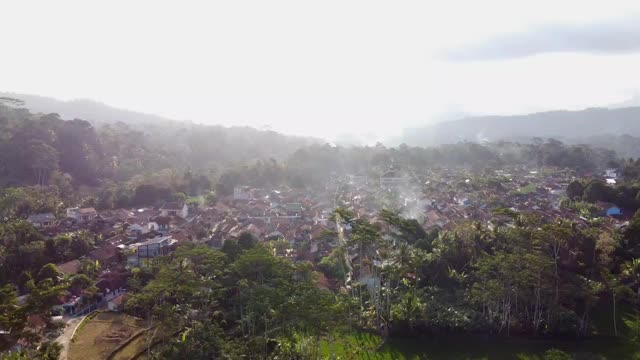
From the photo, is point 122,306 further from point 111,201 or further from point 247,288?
point 111,201

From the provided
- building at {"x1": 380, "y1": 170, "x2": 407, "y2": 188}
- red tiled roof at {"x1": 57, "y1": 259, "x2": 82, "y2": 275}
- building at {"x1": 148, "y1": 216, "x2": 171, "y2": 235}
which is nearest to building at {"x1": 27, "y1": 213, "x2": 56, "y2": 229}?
building at {"x1": 148, "y1": 216, "x2": 171, "y2": 235}

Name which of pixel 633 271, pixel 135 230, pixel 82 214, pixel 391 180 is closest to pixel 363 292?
pixel 633 271

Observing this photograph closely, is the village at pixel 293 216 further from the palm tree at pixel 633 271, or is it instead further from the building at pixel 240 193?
the palm tree at pixel 633 271

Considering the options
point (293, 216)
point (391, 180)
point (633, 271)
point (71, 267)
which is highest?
point (633, 271)

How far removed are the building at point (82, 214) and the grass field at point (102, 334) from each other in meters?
15.7

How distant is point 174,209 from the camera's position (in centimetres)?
3625

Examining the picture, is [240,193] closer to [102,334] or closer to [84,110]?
[102,334]

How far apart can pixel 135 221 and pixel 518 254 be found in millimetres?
24148

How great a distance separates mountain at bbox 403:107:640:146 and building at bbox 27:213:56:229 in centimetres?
12813

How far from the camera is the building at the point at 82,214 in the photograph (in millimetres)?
31328

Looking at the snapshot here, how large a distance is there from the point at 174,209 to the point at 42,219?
29.3 ft

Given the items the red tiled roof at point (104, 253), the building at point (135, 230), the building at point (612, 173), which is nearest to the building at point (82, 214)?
the building at point (135, 230)

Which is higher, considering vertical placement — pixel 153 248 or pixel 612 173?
pixel 612 173

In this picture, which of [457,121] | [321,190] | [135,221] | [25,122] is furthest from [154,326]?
[457,121]
